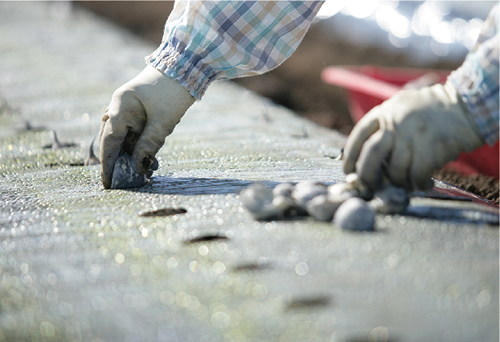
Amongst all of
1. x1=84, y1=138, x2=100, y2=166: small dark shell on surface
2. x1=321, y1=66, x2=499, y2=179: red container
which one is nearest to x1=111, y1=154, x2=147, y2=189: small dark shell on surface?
x1=84, y1=138, x2=100, y2=166: small dark shell on surface

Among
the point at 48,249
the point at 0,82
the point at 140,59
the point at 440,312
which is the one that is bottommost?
the point at 0,82

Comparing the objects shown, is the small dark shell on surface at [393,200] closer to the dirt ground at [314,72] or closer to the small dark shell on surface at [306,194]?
the small dark shell on surface at [306,194]

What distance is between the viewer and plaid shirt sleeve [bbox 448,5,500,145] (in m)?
1.30

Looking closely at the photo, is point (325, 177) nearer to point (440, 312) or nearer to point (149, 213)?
point (149, 213)

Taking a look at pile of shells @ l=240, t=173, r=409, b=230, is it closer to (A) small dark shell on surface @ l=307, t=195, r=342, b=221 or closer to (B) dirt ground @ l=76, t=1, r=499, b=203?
(A) small dark shell on surface @ l=307, t=195, r=342, b=221

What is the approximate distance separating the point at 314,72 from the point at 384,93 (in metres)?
3.45

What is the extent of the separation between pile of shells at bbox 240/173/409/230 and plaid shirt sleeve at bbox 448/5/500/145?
0.30 metres

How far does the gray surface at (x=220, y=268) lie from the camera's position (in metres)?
0.88

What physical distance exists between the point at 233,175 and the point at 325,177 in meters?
0.39

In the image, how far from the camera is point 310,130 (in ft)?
10.2

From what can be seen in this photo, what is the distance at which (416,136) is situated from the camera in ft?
4.30

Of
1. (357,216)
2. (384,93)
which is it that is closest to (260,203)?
(357,216)

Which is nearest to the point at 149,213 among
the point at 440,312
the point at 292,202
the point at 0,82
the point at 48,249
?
the point at 48,249

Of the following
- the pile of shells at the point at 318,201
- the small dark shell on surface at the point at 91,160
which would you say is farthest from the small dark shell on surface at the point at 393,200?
the small dark shell on surface at the point at 91,160
